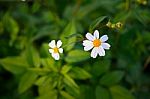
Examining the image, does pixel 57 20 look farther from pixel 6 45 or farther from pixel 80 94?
pixel 80 94

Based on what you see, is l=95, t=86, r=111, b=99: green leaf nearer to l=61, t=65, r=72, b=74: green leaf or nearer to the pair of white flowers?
l=61, t=65, r=72, b=74: green leaf

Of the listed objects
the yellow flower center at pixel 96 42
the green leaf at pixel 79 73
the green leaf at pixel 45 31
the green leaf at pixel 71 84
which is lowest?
the green leaf at pixel 71 84

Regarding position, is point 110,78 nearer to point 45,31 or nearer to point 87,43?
point 87,43

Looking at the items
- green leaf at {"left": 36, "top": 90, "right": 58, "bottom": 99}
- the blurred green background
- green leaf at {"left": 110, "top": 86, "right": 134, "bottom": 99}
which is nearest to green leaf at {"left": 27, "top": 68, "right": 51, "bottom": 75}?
the blurred green background

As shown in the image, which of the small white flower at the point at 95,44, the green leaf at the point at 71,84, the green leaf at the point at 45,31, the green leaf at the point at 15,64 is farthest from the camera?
the green leaf at the point at 45,31

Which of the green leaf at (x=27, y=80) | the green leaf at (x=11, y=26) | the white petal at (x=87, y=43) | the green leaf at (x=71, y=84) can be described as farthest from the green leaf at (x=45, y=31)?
the white petal at (x=87, y=43)

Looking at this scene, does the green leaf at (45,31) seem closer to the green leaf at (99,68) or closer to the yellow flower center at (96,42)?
the green leaf at (99,68)

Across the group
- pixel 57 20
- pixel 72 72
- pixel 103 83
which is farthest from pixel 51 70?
pixel 57 20
